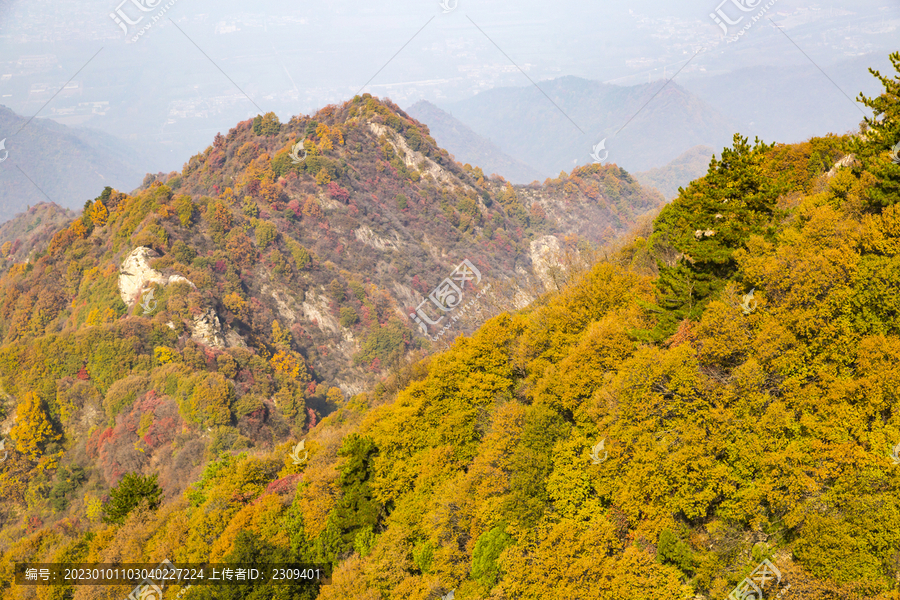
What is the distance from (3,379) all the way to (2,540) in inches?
1104

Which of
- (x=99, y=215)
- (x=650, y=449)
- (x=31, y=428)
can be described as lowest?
(x=650, y=449)

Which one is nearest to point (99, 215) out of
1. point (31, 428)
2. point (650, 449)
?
point (31, 428)

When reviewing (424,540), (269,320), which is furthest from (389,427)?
(269,320)

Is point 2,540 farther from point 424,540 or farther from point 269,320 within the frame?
point 424,540

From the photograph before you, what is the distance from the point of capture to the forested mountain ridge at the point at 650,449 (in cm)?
2127

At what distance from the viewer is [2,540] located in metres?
69.7
